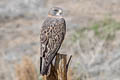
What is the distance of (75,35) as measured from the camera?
11.2 m

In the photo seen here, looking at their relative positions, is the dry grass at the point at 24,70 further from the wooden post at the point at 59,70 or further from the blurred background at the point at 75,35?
the wooden post at the point at 59,70

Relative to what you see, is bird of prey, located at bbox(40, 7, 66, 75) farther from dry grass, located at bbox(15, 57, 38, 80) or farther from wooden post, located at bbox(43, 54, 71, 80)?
dry grass, located at bbox(15, 57, 38, 80)

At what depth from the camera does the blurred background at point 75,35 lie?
10258 millimetres

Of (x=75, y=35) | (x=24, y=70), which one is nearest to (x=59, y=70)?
(x=24, y=70)

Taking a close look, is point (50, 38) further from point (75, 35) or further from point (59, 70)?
point (75, 35)

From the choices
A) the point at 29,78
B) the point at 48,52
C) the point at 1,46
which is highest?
the point at 48,52

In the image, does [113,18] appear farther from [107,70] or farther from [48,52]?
[48,52]

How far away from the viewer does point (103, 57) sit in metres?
11.0

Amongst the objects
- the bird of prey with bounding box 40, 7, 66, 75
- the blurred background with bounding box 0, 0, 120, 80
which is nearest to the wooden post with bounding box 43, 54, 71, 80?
the bird of prey with bounding box 40, 7, 66, 75

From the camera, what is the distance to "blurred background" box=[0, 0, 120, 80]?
33.7ft

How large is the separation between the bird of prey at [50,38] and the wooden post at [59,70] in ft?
0.44

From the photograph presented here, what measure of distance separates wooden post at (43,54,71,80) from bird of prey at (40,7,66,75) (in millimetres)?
134

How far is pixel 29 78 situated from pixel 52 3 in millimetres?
9624

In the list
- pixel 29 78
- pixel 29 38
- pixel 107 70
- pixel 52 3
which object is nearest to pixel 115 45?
pixel 107 70
